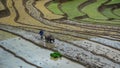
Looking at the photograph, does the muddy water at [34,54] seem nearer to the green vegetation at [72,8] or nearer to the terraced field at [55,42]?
the terraced field at [55,42]

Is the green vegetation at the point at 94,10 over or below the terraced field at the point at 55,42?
below

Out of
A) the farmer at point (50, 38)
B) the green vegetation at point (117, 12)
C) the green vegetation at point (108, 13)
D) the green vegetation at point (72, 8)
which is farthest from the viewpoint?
the green vegetation at point (117, 12)

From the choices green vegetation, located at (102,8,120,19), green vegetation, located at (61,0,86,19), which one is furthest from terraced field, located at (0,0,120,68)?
green vegetation, located at (102,8,120,19)

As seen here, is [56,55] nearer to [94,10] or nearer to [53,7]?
[53,7]

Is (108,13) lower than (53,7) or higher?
lower

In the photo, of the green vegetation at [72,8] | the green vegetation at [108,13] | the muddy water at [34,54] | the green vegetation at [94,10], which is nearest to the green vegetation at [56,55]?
the muddy water at [34,54]

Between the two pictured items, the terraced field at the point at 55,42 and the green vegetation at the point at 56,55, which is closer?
the terraced field at the point at 55,42

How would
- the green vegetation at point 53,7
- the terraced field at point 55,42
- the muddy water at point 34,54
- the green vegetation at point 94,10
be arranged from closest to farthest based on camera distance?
the muddy water at point 34,54 < the terraced field at point 55,42 < the green vegetation at point 94,10 < the green vegetation at point 53,7

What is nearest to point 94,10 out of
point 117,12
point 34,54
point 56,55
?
point 117,12

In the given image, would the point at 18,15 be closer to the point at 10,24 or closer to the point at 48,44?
the point at 10,24
